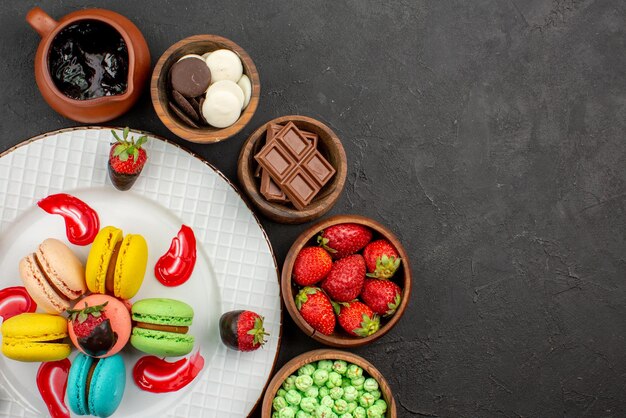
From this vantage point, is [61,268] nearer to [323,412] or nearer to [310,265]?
[310,265]

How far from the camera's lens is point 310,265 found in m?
1.68

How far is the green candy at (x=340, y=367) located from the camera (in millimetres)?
1673

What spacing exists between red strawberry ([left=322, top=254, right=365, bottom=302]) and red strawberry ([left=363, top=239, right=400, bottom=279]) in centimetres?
2

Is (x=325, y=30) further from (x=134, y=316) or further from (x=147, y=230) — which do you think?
(x=134, y=316)

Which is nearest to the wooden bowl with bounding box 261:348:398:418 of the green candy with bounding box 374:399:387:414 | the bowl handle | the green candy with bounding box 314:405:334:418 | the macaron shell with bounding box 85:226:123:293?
the green candy with bounding box 374:399:387:414

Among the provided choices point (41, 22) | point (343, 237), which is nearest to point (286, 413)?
point (343, 237)

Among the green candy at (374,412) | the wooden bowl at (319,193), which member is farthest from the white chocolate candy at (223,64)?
the green candy at (374,412)

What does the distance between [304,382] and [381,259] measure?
38 cm

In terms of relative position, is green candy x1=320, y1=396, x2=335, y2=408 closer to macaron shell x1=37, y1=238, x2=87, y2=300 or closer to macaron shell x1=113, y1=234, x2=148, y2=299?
macaron shell x1=113, y1=234, x2=148, y2=299

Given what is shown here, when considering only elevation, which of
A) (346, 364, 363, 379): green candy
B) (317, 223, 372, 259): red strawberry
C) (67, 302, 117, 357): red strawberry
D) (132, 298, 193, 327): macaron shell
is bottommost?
(346, 364, 363, 379): green candy

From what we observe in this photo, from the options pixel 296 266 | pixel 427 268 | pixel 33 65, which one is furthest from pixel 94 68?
pixel 427 268

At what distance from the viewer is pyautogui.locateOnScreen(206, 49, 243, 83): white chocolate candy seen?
1638 mm

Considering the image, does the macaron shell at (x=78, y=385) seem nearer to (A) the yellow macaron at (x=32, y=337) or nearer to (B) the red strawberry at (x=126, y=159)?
(A) the yellow macaron at (x=32, y=337)

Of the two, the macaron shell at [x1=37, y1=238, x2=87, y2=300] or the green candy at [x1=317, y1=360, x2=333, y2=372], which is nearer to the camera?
the macaron shell at [x1=37, y1=238, x2=87, y2=300]
